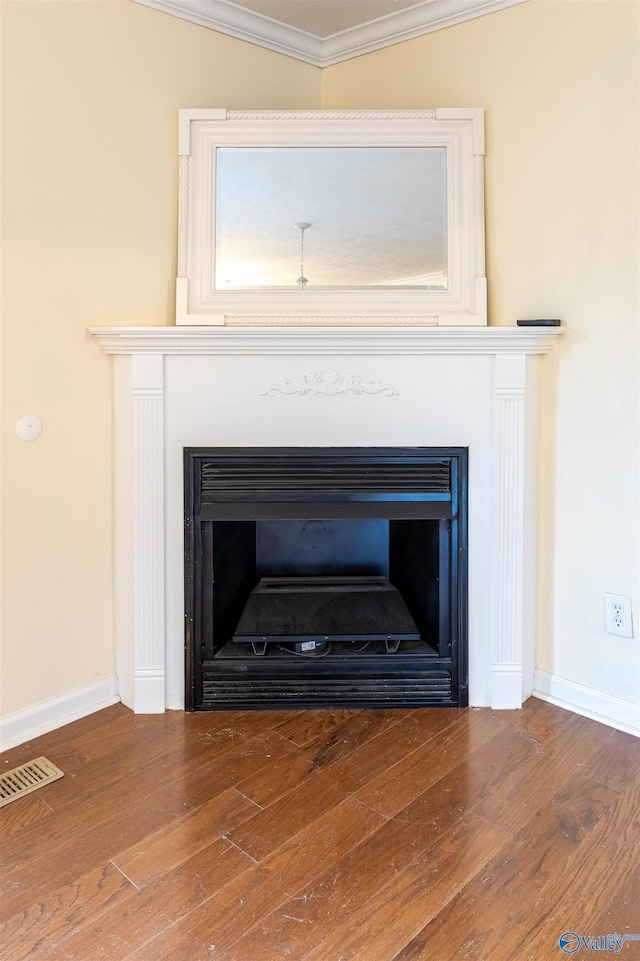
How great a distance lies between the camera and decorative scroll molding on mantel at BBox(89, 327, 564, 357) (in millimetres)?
1946

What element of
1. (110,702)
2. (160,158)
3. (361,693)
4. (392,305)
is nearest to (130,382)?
(160,158)

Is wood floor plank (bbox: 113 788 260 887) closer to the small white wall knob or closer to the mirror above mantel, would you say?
the small white wall knob

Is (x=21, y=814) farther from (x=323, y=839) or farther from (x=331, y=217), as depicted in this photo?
(x=331, y=217)

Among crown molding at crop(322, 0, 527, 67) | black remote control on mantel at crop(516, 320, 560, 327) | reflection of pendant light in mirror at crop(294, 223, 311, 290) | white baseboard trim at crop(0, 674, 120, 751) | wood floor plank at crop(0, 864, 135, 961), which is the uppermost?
crown molding at crop(322, 0, 527, 67)

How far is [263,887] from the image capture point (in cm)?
137

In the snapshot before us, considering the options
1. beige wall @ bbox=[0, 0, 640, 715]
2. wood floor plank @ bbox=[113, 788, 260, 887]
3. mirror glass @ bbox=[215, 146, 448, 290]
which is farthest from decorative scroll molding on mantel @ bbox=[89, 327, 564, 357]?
wood floor plank @ bbox=[113, 788, 260, 887]

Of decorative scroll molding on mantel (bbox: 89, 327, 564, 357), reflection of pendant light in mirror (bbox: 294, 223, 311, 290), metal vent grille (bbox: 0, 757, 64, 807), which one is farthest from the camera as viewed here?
reflection of pendant light in mirror (bbox: 294, 223, 311, 290)

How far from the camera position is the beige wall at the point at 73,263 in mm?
1845

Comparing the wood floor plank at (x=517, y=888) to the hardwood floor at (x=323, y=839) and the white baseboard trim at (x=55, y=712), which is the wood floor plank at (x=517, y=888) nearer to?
the hardwood floor at (x=323, y=839)

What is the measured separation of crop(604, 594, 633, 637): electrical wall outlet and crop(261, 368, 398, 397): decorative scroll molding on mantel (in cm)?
102

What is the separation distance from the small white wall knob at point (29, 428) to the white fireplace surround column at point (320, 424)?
10.1 inches

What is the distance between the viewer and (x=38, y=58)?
1.83m

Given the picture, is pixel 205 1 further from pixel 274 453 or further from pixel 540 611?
pixel 540 611

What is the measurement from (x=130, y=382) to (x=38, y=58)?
0.97 m
